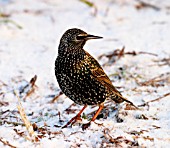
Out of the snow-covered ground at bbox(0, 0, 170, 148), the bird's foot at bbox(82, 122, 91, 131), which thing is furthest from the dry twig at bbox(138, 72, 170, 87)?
the bird's foot at bbox(82, 122, 91, 131)

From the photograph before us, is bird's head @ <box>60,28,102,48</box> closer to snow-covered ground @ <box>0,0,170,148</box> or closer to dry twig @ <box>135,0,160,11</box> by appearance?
snow-covered ground @ <box>0,0,170,148</box>

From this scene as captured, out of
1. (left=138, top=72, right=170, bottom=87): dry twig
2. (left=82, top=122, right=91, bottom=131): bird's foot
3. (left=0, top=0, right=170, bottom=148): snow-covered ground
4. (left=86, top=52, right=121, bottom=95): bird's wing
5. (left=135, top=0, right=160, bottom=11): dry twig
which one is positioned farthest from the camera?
(left=135, top=0, right=160, bottom=11): dry twig

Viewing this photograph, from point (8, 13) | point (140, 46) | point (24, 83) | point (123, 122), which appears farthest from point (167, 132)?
point (8, 13)

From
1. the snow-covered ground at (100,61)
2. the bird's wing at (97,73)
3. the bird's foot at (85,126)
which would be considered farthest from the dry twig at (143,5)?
the bird's foot at (85,126)

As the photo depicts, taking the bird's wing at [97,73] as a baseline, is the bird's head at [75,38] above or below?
above

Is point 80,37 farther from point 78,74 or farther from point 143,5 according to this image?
point 143,5

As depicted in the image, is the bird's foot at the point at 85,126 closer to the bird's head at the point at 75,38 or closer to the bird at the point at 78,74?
the bird at the point at 78,74
